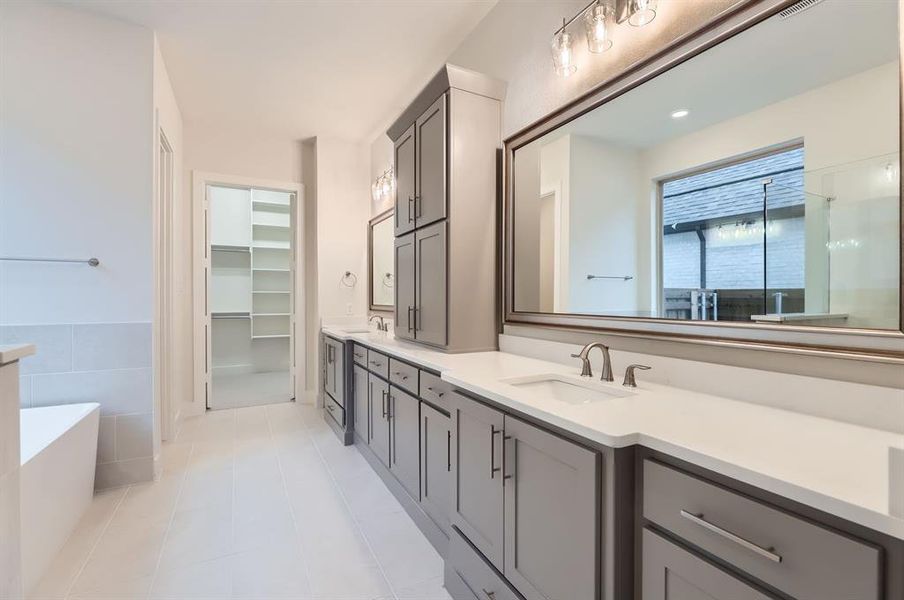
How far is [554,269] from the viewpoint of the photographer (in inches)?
79.7

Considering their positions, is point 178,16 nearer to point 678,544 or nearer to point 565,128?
point 565,128

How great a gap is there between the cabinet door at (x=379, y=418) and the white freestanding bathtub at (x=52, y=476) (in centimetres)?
153

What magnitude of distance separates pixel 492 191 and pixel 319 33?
1.55 meters

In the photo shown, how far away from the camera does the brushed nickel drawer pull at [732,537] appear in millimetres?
718

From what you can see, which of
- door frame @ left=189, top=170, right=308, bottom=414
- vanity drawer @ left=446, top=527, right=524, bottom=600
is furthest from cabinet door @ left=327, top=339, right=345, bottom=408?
vanity drawer @ left=446, top=527, right=524, bottom=600

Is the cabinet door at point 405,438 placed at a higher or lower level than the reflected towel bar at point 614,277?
lower

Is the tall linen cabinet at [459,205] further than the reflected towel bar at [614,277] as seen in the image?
Yes

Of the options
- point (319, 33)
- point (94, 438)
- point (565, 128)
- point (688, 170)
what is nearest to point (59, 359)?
point (94, 438)

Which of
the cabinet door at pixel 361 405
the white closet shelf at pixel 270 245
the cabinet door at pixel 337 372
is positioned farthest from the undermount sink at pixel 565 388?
the white closet shelf at pixel 270 245

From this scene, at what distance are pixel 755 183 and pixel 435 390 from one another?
1.42 meters

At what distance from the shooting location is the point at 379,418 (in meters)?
2.66

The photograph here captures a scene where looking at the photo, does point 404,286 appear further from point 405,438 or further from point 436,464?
point 436,464

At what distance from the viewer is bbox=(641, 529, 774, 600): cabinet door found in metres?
0.77

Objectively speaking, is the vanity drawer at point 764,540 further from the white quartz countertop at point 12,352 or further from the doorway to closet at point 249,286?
the doorway to closet at point 249,286
